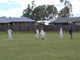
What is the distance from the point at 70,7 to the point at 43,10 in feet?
59.3

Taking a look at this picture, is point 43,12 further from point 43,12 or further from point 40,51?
point 40,51

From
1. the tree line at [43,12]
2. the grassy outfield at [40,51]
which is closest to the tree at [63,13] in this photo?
the tree line at [43,12]

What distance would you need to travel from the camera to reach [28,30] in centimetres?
6731

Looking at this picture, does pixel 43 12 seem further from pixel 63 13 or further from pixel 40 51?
pixel 40 51

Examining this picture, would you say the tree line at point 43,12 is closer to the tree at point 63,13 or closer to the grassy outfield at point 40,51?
the tree at point 63,13

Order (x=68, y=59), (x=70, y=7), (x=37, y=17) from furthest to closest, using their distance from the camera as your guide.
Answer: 1. (x=37, y=17)
2. (x=70, y=7)
3. (x=68, y=59)

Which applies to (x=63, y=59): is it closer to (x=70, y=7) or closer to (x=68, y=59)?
(x=68, y=59)

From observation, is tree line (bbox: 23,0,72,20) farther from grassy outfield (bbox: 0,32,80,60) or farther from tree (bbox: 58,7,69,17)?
grassy outfield (bbox: 0,32,80,60)

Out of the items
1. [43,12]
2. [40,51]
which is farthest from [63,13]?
[40,51]

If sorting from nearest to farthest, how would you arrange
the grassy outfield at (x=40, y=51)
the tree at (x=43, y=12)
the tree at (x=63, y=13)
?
the grassy outfield at (x=40, y=51) < the tree at (x=63, y=13) < the tree at (x=43, y=12)

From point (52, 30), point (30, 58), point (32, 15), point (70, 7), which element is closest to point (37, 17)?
point (32, 15)

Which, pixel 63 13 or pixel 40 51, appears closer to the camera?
pixel 40 51

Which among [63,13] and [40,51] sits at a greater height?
[63,13]

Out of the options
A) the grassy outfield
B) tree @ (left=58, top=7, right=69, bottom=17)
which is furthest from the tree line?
the grassy outfield
